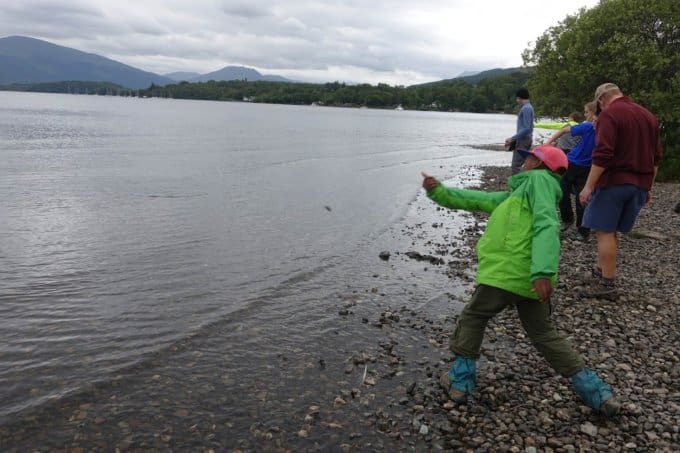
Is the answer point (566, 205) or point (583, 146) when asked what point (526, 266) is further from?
point (566, 205)

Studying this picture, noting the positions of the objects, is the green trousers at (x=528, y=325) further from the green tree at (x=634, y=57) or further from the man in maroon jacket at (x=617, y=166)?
the green tree at (x=634, y=57)

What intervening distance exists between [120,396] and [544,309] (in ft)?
17.1

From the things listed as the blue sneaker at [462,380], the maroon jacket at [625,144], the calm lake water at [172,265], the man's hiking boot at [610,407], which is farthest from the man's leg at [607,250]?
the blue sneaker at [462,380]

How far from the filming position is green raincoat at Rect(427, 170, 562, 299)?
5262 millimetres

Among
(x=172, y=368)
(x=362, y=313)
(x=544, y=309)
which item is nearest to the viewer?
(x=544, y=309)

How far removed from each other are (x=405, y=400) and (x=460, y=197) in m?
2.52

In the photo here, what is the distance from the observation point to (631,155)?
8.38m

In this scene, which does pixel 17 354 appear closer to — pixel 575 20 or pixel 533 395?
pixel 533 395

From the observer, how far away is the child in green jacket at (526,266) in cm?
547

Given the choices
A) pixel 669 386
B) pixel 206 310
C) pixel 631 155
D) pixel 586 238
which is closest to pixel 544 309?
pixel 669 386

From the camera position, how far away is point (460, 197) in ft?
20.0

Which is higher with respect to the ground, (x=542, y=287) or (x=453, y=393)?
(x=542, y=287)

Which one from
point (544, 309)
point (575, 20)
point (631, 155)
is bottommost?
point (544, 309)

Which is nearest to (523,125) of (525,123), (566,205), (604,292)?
(525,123)
